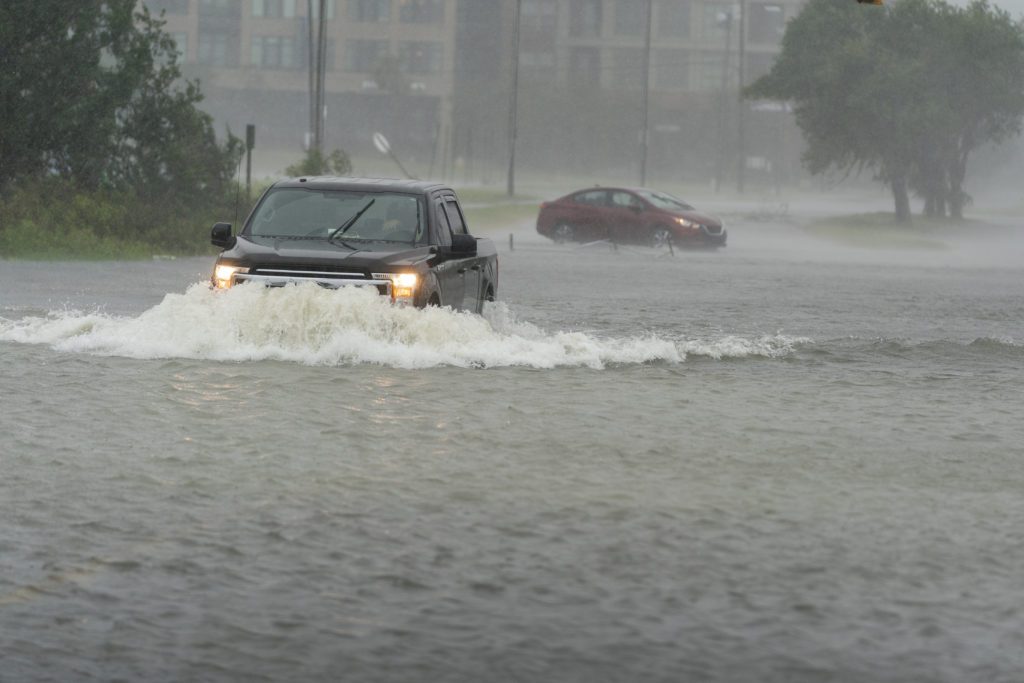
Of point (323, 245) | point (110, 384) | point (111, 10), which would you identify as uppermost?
point (111, 10)

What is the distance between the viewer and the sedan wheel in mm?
45812

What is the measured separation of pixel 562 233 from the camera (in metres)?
46.0

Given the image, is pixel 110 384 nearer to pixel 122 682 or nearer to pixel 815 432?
pixel 815 432

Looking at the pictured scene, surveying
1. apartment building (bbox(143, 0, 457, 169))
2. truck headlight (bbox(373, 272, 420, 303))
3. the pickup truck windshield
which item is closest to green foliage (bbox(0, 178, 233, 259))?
the pickup truck windshield

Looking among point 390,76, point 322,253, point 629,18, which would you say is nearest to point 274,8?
point 390,76

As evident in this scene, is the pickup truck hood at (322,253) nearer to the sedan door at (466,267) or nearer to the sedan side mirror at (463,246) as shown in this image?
the sedan side mirror at (463,246)

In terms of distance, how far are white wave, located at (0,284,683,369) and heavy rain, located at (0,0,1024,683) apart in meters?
0.04

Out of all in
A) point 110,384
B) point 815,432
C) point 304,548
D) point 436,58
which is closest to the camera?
point 304,548

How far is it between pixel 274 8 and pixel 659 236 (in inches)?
4082

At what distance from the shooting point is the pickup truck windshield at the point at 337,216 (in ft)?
53.9

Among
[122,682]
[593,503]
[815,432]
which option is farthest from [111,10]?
[122,682]

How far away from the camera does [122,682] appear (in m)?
6.04

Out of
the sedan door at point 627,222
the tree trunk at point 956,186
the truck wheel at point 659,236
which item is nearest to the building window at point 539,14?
the tree trunk at point 956,186

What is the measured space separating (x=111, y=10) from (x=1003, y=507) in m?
27.4
